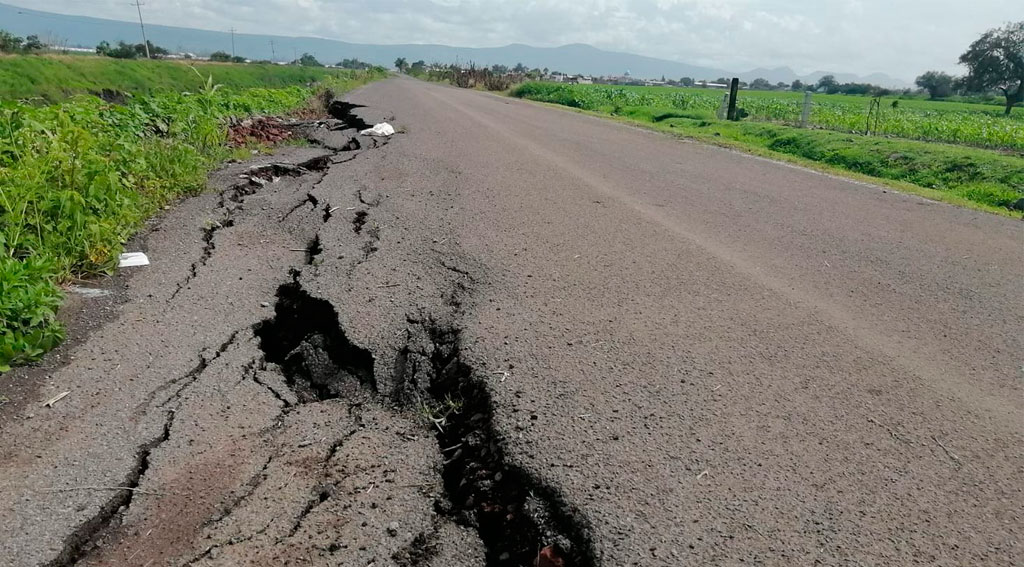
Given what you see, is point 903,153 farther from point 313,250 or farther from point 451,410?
point 451,410

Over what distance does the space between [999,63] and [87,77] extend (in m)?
50.6

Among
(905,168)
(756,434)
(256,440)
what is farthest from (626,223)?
(905,168)

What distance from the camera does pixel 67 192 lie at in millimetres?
4621

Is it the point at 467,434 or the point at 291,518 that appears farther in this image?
the point at 467,434

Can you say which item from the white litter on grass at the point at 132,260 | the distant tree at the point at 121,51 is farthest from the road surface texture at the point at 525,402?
the distant tree at the point at 121,51

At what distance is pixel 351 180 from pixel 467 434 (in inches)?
209

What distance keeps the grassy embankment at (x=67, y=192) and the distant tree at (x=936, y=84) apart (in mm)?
64737

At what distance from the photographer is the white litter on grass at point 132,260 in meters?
4.75

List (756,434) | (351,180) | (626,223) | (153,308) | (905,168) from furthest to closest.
→ 1. (905,168)
2. (351,180)
3. (626,223)
4. (153,308)
5. (756,434)

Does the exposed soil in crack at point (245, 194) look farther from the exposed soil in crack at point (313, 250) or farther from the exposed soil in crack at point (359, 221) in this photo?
the exposed soil in crack at point (313, 250)

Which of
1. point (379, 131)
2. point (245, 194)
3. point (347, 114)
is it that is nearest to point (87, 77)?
point (347, 114)

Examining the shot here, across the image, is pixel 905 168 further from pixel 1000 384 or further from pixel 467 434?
pixel 467 434

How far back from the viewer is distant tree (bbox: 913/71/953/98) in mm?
58969

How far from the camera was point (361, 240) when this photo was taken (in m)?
5.27
